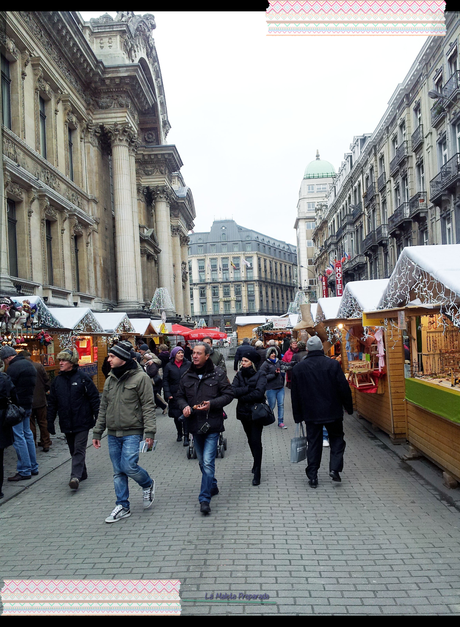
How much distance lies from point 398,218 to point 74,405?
25704 millimetres

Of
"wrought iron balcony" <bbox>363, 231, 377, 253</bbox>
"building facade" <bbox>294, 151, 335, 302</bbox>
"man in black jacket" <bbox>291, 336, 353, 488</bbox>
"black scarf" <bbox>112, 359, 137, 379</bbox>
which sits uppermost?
"building facade" <bbox>294, 151, 335, 302</bbox>

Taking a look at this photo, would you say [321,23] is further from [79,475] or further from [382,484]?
[79,475]

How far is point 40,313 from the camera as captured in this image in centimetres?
1072

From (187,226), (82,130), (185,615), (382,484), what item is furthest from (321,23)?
(187,226)

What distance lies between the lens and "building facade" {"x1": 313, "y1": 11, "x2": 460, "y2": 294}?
2112cm

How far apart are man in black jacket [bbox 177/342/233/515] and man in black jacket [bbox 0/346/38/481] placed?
2960 mm

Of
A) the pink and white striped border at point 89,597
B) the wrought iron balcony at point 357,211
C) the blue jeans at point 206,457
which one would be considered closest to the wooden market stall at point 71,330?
the blue jeans at point 206,457

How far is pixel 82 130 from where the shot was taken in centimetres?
2417

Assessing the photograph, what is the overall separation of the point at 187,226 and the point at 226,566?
5863cm

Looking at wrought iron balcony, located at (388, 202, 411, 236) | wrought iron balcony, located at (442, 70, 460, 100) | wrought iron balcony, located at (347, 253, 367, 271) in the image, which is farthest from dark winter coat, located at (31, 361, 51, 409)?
wrought iron balcony, located at (347, 253, 367, 271)

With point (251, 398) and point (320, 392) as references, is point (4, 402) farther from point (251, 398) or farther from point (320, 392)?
point (320, 392)

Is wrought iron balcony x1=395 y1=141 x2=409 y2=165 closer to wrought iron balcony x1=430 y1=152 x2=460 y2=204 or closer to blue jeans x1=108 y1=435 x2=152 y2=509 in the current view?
wrought iron balcony x1=430 y1=152 x2=460 y2=204

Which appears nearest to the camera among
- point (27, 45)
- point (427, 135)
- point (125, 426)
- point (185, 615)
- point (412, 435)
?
point (185, 615)

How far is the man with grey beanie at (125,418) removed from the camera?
546cm
